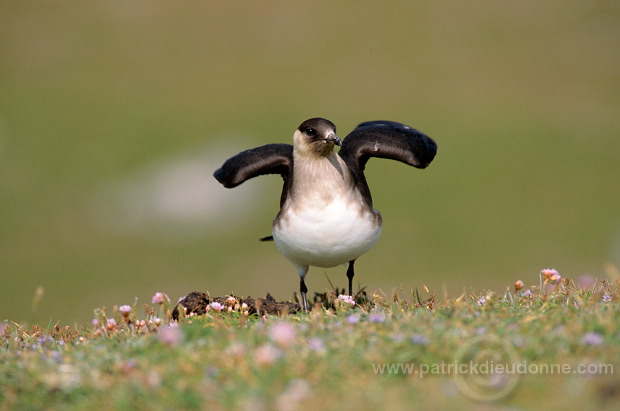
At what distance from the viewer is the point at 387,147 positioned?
34.6 ft

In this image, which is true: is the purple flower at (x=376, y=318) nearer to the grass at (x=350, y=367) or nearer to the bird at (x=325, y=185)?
the grass at (x=350, y=367)

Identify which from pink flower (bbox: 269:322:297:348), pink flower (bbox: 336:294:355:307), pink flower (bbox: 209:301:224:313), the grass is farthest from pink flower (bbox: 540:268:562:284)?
pink flower (bbox: 269:322:297:348)

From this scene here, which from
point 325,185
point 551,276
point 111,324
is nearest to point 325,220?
point 325,185

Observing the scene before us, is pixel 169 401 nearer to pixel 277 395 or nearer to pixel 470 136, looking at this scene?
pixel 277 395

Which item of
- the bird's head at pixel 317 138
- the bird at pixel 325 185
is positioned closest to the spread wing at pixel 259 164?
the bird at pixel 325 185

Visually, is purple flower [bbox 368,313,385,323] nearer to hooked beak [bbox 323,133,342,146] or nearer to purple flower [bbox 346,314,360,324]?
purple flower [bbox 346,314,360,324]

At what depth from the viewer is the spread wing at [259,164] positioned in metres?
10.6

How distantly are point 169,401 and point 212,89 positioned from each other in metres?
36.1

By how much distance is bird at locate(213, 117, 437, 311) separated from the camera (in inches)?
362

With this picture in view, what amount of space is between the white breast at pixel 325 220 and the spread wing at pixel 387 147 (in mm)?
862

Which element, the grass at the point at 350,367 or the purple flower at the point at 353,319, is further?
the purple flower at the point at 353,319

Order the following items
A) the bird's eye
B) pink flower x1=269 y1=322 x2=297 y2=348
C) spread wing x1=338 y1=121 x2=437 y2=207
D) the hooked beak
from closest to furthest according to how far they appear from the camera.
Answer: pink flower x1=269 y1=322 x2=297 y2=348, the hooked beak, the bird's eye, spread wing x1=338 y1=121 x2=437 y2=207

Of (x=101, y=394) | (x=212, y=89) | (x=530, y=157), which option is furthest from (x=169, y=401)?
(x=212, y=89)

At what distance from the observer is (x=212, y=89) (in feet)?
132
